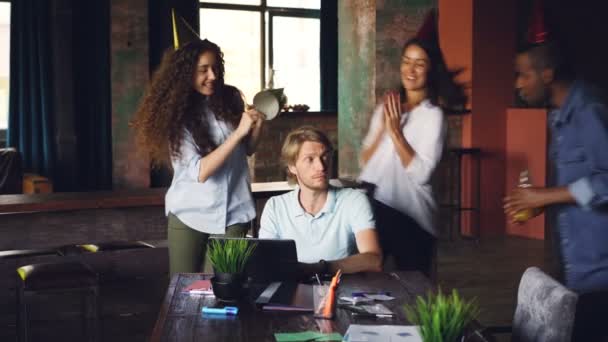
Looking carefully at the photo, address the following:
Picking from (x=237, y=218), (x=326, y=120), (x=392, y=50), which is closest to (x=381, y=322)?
(x=237, y=218)

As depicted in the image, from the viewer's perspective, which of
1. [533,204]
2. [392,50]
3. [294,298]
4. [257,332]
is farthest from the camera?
[392,50]

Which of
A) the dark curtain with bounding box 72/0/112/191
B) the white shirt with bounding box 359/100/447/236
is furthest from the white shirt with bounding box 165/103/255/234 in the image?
the dark curtain with bounding box 72/0/112/191

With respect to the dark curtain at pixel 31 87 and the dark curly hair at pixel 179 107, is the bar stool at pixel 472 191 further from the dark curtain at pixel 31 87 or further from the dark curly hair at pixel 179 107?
the dark curly hair at pixel 179 107

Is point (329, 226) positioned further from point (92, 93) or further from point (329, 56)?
point (329, 56)

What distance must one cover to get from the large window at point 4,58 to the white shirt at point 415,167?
20.0 feet

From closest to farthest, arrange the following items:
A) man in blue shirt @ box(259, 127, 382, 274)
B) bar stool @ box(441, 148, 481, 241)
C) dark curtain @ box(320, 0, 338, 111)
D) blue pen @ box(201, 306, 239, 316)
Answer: blue pen @ box(201, 306, 239, 316)
man in blue shirt @ box(259, 127, 382, 274)
bar stool @ box(441, 148, 481, 241)
dark curtain @ box(320, 0, 338, 111)

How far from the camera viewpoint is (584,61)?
286 cm

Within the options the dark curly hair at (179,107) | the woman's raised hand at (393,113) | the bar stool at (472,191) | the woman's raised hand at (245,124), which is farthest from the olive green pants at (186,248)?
Answer: the bar stool at (472,191)

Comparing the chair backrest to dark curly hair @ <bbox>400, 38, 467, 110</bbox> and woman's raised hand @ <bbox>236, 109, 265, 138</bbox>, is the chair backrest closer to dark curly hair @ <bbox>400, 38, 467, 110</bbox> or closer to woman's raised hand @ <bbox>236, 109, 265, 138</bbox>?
dark curly hair @ <bbox>400, 38, 467, 110</bbox>

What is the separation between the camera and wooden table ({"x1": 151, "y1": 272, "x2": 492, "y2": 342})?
7.45 feet

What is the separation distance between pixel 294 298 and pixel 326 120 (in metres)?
7.69

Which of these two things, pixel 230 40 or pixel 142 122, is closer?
pixel 142 122

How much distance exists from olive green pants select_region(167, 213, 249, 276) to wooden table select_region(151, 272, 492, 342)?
30.3 inches

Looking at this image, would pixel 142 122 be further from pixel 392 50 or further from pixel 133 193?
pixel 392 50
